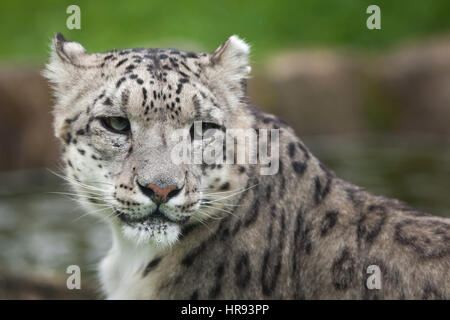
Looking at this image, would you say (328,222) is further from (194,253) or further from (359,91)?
(359,91)

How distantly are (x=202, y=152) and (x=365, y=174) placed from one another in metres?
9.60

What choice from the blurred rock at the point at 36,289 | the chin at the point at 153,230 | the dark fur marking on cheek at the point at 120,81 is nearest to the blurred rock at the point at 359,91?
the blurred rock at the point at 36,289

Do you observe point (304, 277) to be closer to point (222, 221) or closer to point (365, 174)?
point (222, 221)

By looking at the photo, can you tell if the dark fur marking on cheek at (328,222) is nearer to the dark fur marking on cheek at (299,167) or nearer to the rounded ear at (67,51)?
the dark fur marking on cheek at (299,167)

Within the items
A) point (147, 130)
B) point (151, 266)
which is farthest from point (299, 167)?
point (151, 266)

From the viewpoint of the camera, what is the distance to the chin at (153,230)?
487cm

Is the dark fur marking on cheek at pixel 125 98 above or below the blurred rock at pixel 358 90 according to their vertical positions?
below

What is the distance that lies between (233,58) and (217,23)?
1395 centimetres

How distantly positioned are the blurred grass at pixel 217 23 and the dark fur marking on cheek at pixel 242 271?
12496 millimetres

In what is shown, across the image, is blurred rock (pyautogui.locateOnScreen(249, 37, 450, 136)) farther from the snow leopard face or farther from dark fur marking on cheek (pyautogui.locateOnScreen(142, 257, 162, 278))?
dark fur marking on cheek (pyautogui.locateOnScreen(142, 257, 162, 278))

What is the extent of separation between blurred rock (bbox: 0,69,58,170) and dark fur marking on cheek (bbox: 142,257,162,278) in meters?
9.00

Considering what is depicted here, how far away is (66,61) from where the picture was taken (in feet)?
18.2

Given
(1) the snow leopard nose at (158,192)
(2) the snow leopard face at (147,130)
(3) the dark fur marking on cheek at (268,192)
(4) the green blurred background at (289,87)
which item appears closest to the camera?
(1) the snow leopard nose at (158,192)

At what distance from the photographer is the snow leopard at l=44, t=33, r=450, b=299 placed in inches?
193
